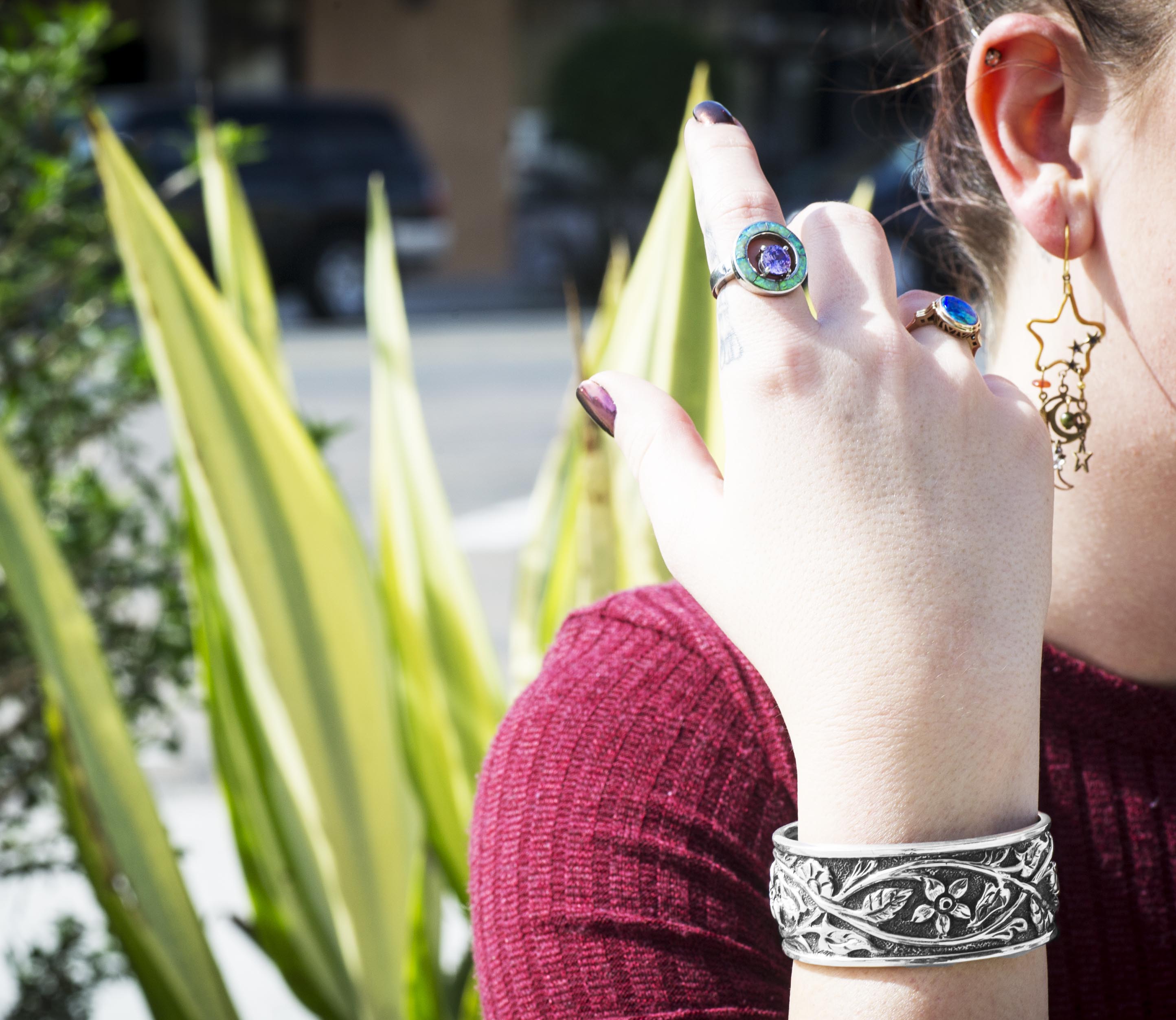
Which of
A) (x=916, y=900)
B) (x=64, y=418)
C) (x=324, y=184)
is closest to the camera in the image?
(x=916, y=900)

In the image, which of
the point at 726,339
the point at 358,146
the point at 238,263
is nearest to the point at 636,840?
the point at 726,339

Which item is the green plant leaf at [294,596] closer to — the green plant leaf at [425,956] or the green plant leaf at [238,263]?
the green plant leaf at [425,956]

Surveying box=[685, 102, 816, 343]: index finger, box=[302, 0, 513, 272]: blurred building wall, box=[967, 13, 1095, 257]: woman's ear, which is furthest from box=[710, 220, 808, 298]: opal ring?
box=[302, 0, 513, 272]: blurred building wall

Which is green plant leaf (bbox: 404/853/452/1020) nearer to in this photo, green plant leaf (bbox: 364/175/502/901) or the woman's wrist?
green plant leaf (bbox: 364/175/502/901)

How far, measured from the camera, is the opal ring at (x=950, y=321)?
0.79 metres

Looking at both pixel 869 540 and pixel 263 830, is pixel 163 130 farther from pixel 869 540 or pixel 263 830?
pixel 869 540

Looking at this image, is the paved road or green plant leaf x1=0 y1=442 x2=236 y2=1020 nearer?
green plant leaf x1=0 y1=442 x2=236 y2=1020

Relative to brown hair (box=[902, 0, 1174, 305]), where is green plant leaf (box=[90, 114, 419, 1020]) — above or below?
below

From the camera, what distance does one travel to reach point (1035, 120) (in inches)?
36.0

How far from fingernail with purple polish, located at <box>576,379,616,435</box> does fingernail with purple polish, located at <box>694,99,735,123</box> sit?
7.1 inches

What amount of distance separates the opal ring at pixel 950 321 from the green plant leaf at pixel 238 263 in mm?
985

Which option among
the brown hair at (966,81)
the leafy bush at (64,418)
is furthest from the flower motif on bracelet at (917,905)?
the leafy bush at (64,418)

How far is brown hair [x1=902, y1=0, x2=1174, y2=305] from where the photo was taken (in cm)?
86

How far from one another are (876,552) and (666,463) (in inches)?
5.5
